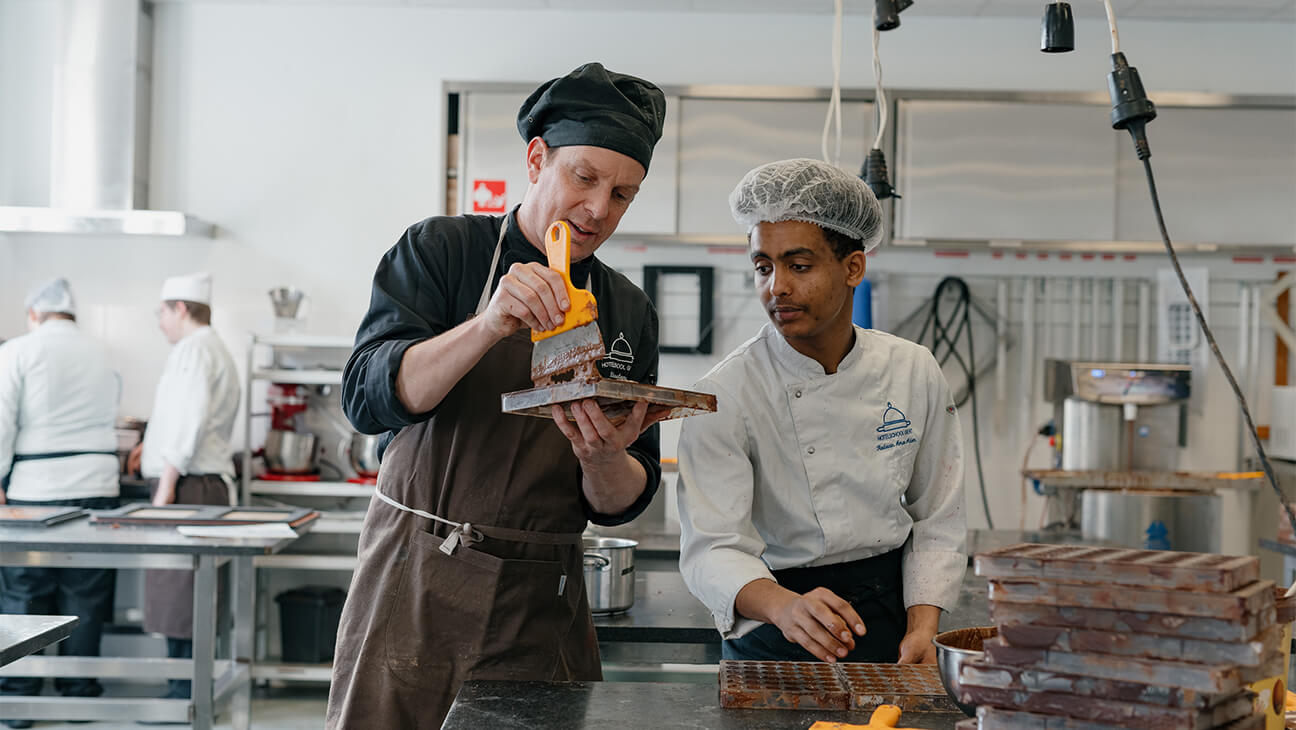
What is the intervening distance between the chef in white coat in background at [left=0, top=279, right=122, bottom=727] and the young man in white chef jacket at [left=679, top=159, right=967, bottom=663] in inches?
135

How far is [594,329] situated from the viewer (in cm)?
140

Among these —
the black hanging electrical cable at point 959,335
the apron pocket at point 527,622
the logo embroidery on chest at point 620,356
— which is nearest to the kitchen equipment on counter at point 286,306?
the black hanging electrical cable at point 959,335

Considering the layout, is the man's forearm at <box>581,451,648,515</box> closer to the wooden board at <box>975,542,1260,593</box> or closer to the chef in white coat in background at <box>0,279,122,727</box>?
the wooden board at <box>975,542,1260,593</box>

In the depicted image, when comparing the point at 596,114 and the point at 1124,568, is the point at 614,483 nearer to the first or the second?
the point at 596,114

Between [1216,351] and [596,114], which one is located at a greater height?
[596,114]

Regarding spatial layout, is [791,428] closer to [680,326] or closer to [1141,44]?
[680,326]

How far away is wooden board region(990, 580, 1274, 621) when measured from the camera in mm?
946

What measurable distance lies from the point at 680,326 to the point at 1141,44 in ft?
8.41

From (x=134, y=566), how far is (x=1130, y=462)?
3801 mm

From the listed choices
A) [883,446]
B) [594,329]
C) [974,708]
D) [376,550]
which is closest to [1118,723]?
[974,708]

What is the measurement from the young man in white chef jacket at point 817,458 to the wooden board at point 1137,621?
2.29ft

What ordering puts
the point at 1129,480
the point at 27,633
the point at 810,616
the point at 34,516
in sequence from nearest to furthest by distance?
the point at 810,616 < the point at 27,633 < the point at 34,516 < the point at 1129,480

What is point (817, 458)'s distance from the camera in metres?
1.80

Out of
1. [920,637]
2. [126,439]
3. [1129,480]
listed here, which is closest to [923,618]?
[920,637]
